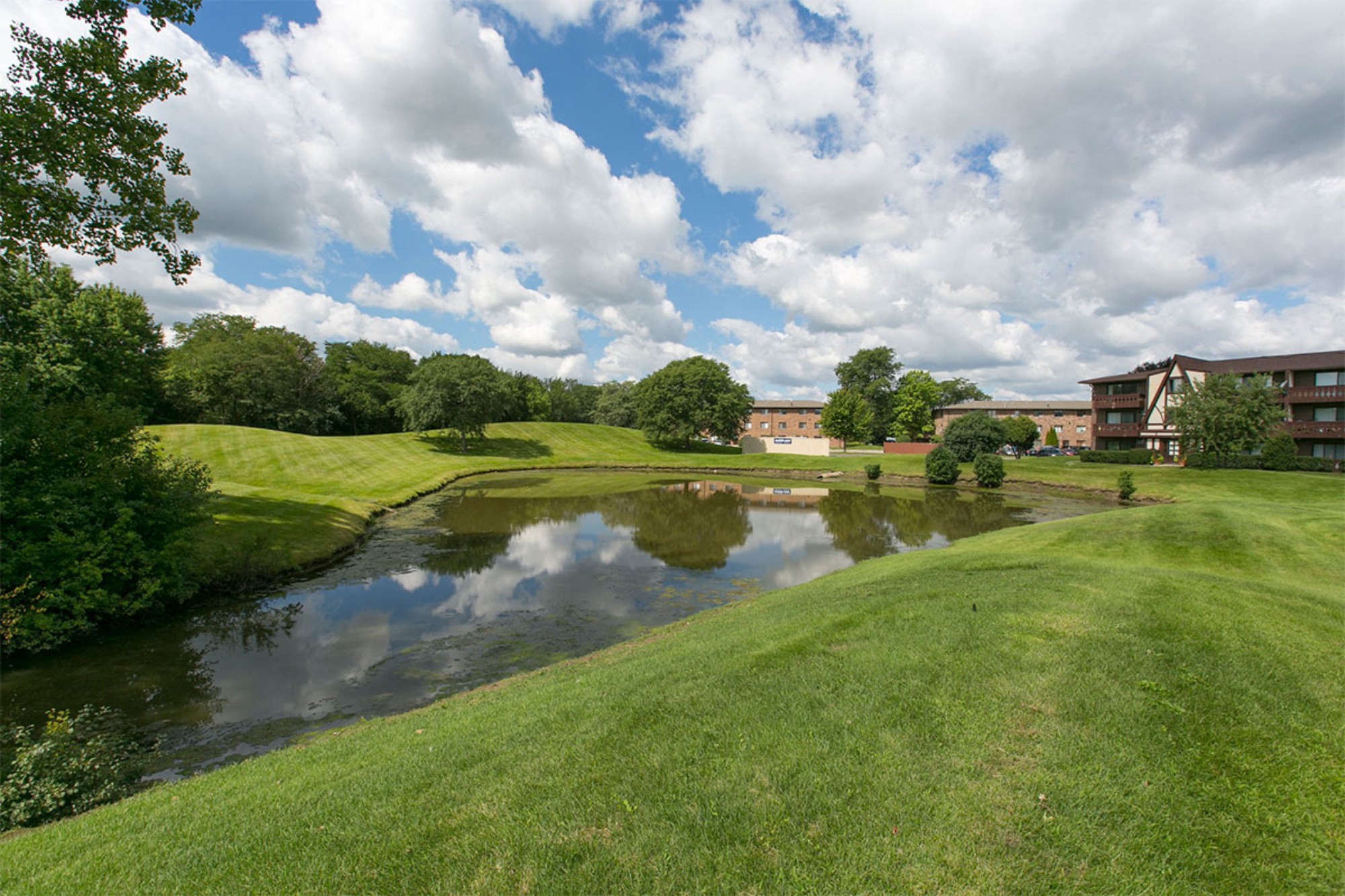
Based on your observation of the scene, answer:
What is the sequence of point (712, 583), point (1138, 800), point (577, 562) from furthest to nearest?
1. point (577, 562)
2. point (712, 583)
3. point (1138, 800)

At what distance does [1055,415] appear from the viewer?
94.6 m

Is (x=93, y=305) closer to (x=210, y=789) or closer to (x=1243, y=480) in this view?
(x=210, y=789)

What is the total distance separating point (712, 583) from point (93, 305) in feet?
119

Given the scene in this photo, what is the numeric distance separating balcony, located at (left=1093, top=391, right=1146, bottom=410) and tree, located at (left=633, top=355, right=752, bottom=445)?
40.4 metres

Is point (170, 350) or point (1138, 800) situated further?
point (170, 350)

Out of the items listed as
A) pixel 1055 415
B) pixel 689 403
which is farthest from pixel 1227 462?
pixel 1055 415

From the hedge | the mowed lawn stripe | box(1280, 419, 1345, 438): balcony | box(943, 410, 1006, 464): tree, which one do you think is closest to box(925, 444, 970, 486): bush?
box(943, 410, 1006, 464): tree

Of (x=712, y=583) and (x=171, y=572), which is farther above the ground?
(x=171, y=572)

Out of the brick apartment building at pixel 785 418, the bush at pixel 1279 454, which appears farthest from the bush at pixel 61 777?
the brick apartment building at pixel 785 418

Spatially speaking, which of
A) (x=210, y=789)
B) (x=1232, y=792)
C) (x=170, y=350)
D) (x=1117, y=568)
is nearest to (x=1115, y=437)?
(x=1117, y=568)

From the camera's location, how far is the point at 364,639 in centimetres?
1336

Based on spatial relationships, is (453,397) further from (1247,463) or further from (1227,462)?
(1247,463)

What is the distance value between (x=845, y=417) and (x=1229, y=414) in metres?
41.0

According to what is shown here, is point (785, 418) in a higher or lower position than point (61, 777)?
higher
